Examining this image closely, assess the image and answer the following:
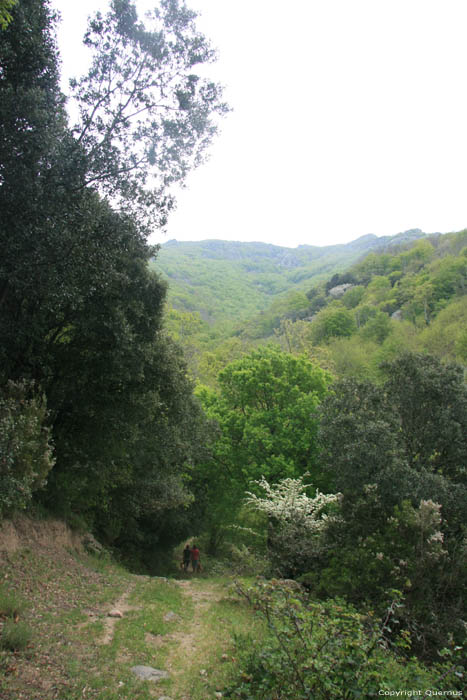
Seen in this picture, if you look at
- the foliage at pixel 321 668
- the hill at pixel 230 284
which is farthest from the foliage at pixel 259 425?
the hill at pixel 230 284

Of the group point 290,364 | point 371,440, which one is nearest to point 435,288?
point 290,364

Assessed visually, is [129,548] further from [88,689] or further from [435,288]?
[435,288]

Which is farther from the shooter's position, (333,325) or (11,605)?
(333,325)

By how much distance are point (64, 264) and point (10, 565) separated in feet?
21.0

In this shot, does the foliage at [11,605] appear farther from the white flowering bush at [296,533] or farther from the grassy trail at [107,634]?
the white flowering bush at [296,533]

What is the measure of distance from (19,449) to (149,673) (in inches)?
156

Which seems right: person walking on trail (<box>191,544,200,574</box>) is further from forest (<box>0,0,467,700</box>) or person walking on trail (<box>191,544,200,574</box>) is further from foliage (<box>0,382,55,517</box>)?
foliage (<box>0,382,55,517</box>)

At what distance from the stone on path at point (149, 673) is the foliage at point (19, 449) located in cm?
306

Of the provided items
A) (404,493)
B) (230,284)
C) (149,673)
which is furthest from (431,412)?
(230,284)

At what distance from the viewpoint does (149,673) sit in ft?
18.2

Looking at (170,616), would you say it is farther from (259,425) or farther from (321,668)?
(259,425)

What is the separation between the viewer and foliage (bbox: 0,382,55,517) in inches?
246

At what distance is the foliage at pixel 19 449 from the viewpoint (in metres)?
6.25

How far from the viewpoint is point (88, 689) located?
471 cm
